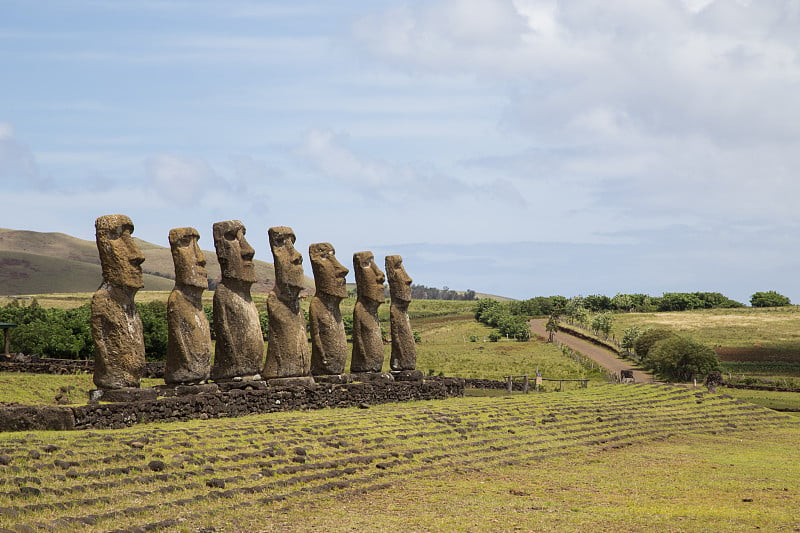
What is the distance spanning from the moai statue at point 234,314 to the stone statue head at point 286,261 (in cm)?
144

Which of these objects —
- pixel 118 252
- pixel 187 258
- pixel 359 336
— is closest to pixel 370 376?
pixel 359 336

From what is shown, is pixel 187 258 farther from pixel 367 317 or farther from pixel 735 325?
pixel 735 325

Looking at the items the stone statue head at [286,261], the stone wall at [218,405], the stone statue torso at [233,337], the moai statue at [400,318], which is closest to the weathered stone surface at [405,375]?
the moai statue at [400,318]

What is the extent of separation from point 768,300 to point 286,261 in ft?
368

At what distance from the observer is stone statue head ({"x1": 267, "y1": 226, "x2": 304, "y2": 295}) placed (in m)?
26.4

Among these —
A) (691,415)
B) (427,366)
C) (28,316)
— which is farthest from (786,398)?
(28,316)

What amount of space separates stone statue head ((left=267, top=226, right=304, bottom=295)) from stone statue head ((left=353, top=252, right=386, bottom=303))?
12.6ft

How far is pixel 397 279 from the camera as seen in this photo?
107 feet

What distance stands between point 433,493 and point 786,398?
32.1 metres

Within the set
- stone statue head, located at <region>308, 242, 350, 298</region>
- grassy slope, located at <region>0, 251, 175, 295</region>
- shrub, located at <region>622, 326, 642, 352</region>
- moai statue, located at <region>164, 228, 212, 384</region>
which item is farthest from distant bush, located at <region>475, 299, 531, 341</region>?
grassy slope, located at <region>0, 251, 175, 295</region>

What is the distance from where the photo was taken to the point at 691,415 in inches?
1319

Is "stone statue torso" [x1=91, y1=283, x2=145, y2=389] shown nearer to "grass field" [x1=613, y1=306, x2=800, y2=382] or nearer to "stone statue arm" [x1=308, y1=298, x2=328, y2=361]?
"stone statue arm" [x1=308, y1=298, x2=328, y2=361]

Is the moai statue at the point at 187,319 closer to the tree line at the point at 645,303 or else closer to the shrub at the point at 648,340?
the shrub at the point at 648,340

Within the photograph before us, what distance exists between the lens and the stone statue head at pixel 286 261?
26391 millimetres
